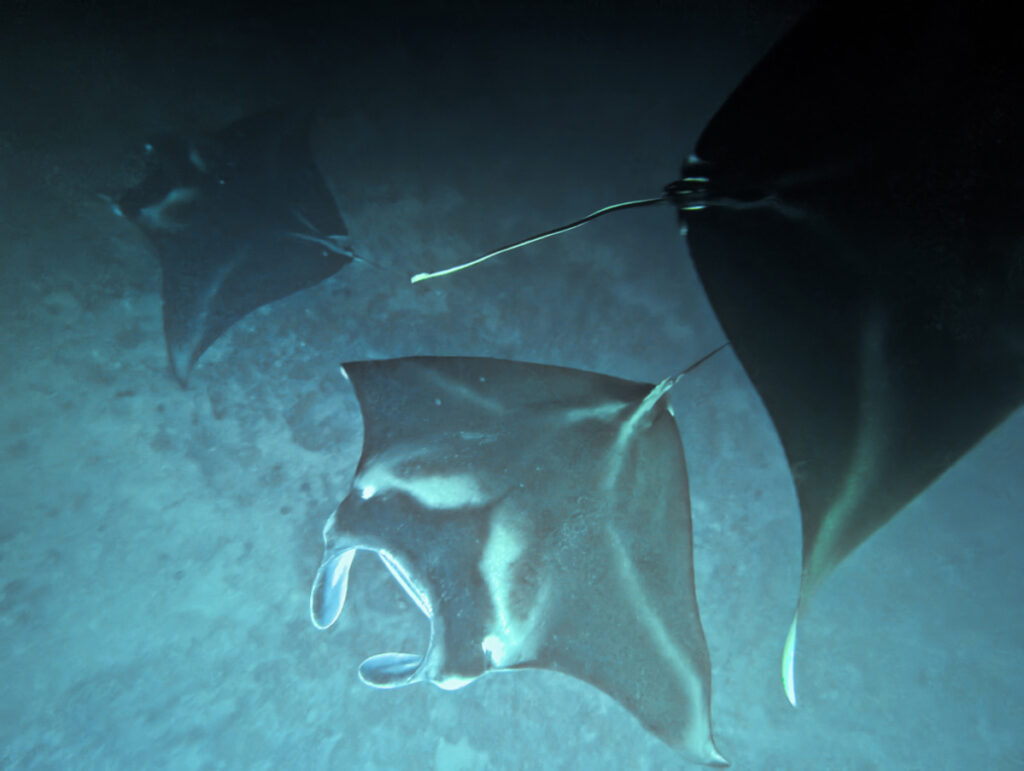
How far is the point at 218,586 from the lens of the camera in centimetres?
163

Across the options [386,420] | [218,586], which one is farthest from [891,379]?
[218,586]

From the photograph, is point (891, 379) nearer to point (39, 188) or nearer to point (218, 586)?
point (218, 586)

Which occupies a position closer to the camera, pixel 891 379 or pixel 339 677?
pixel 891 379

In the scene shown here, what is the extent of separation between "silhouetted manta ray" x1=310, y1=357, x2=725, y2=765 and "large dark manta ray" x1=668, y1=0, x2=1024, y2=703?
0.93 feet

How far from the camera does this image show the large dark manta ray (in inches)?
33.3

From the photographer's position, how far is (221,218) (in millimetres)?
1466

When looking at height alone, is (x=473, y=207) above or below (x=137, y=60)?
below

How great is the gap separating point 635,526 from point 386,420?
26.5 inches

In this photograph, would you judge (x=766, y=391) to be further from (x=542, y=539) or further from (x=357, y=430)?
(x=357, y=430)

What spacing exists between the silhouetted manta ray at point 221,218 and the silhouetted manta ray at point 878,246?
1.16 m

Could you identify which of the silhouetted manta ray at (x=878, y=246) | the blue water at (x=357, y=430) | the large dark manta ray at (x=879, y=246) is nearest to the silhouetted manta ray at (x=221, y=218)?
the blue water at (x=357, y=430)

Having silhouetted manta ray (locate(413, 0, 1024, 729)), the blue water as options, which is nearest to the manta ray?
silhouetted manta ray (locate(413, 0, 1024, 729))

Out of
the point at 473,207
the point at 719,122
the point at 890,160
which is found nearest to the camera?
the point at 890,160

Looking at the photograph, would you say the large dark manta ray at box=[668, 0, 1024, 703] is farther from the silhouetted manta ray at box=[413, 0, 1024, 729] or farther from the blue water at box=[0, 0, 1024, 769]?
the blue water at box=[0, 0, 1024, 769]
